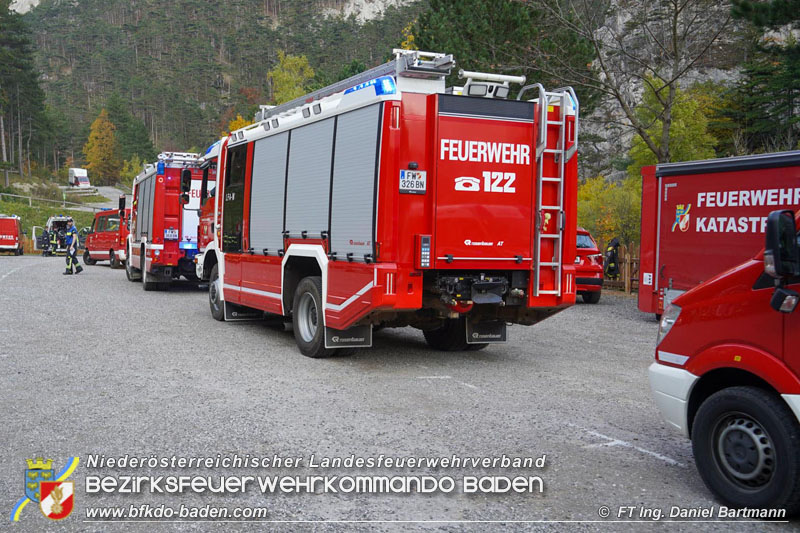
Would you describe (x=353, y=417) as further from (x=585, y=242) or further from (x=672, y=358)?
(x=585, y=242)

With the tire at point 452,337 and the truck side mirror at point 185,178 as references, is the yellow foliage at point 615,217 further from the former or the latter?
the tire at point 452,337

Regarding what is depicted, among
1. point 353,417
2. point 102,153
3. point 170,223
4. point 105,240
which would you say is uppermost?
point 102,153

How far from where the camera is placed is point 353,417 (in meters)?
6.42

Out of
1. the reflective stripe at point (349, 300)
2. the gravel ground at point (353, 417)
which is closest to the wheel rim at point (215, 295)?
Result: the gravel ground at point (353, 417)

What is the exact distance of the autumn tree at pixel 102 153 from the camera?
334ft

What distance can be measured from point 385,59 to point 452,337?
4121 cm

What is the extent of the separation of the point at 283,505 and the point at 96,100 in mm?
138242

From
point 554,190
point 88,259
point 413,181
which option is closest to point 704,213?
point 554,190

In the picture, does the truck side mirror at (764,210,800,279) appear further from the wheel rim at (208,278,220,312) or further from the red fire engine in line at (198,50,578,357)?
the wheel rim at (208,278,220,312)

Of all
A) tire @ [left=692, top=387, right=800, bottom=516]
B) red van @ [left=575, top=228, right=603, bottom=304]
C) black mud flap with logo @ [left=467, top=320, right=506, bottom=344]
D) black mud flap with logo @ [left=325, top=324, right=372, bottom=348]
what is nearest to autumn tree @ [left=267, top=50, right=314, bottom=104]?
red van @ [left=575, top=228, right=603, bottom=304]

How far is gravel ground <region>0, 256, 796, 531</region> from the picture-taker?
4.43 metres

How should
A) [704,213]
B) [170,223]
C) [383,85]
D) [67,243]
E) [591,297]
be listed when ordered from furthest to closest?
[67,243] → [170,223] → [591,297] → [704,213] → [383,85]

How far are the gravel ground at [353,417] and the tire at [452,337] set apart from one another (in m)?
0.16

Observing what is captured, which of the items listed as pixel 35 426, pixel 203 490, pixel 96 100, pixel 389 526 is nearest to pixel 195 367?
pixel 35 426
